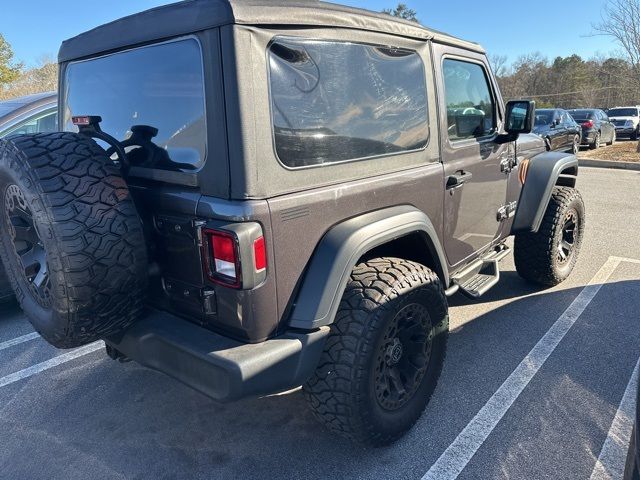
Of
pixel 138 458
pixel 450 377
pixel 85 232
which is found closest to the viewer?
pixel 85 232

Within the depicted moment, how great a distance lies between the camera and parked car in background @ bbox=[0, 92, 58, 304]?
164 inches

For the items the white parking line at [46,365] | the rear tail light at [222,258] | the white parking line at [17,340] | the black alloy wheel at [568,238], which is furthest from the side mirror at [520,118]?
the white parking line at [17,340]

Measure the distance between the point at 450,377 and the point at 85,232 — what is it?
7.69 feet

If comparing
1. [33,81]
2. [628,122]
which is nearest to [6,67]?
[33,81]

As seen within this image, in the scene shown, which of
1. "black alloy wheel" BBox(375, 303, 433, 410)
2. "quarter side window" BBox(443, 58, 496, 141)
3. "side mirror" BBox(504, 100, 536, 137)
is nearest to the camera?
"black alloy wheel" BBox(375, 303, 433, 410)

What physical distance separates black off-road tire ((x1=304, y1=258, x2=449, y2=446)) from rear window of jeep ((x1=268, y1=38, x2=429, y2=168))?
0.63 meters

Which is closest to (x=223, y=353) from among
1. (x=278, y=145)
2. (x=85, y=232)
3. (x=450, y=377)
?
(x=85, y=232)

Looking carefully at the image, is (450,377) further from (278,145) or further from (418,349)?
(278,145)

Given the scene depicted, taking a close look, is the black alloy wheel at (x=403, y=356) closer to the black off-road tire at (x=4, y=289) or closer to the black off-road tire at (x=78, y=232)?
the black off-road tire at (x=78, y=232)

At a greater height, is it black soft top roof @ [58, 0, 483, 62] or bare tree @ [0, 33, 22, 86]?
bare tree @ [0, 33, 22, 86]

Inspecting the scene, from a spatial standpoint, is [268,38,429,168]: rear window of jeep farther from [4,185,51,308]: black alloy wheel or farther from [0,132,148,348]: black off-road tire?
[4,185,51,308]: black alloy wheel

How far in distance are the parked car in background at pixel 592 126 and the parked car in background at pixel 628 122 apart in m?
3.38

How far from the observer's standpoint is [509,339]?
3.47 meters

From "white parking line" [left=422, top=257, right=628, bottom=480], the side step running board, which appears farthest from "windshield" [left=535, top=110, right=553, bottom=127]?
the side step running board
